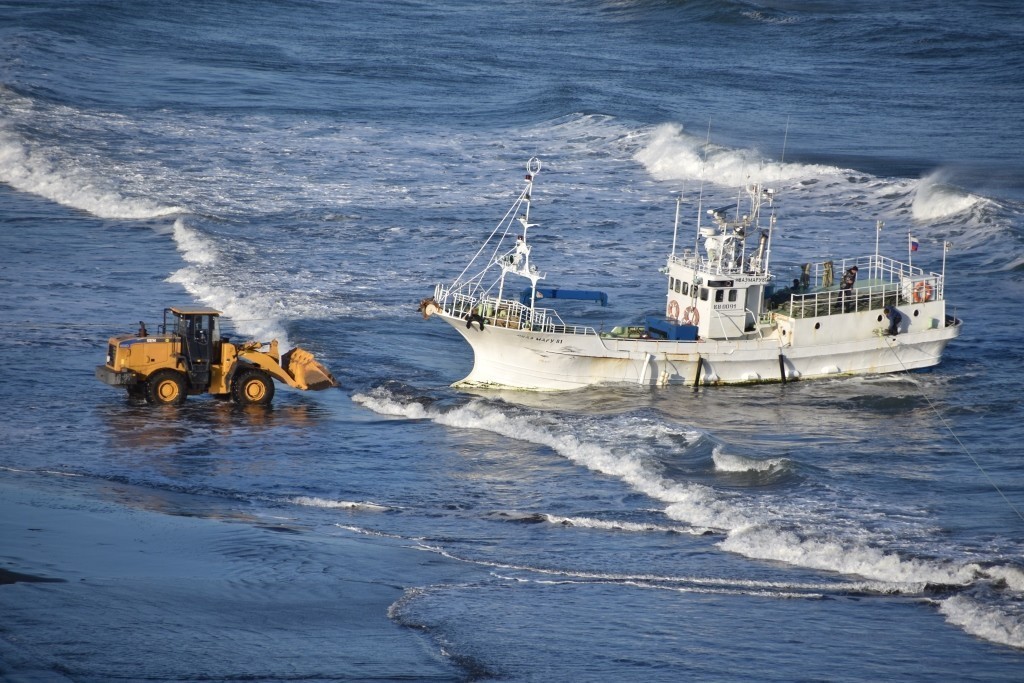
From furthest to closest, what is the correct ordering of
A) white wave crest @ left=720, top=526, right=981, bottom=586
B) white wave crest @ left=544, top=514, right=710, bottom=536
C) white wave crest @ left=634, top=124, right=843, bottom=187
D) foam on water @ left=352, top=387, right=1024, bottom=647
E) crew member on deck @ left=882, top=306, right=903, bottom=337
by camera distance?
1. white wave crest @ left=634, top=124, right=843, bottom=187
2. crew member on deck @ left=882, top=306, right=903, bottom=337
3. white wave crest @ left=544, top=514, right=710, bottom=536
4. foam on water @ left=352, top=387, right=1024, bottom=647
5. white wave crest @ left=720, top=526, right=981, bottom=586

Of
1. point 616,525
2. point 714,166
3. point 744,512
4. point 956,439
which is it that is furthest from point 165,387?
point 714,166

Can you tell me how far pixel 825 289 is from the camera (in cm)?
3338

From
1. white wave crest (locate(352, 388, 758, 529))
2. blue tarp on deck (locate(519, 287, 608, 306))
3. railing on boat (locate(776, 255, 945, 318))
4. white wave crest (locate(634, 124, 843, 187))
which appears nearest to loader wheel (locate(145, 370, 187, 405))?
white wave crest (locate(352, 388, 758, 529))

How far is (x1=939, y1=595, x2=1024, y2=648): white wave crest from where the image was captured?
1764 cm

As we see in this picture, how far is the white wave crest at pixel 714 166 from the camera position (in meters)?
55.4

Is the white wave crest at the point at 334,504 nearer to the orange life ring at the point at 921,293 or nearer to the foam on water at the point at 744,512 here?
the foam on water at the point at 744,512

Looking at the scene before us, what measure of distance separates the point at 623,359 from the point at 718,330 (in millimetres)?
2534

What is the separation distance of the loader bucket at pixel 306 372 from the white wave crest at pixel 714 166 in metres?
29.1

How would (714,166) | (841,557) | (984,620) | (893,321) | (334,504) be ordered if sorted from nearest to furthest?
(984,620)
(841,557)
(334,504)
(893,321)
(714,166)

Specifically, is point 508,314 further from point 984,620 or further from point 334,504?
point 984,620

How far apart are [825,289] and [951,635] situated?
16543 millimetres

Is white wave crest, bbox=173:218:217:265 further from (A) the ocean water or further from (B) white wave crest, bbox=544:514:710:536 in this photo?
(B) white wave crest, bbox=544:514:710:536

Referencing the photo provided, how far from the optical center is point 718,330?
32062mm

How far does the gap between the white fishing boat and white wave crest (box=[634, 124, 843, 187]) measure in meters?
21.9
